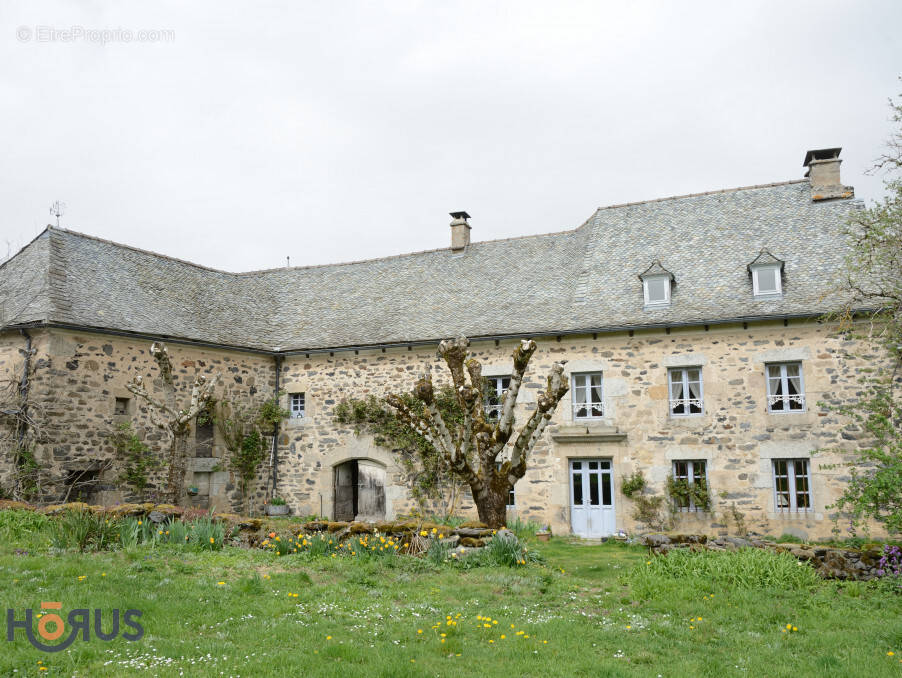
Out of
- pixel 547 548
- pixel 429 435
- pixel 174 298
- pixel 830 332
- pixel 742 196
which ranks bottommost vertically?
pixel 547 548

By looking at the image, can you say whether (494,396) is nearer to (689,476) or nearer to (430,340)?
(430,340)

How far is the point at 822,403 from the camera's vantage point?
1358 centimetres

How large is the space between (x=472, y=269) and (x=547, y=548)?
862 centimetres

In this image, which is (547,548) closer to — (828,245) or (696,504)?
(696,504)

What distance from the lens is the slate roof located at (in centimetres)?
1485

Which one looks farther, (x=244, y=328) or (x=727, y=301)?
(x=244, y=328)

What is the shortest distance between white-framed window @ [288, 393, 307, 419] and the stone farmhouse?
0.04 meters

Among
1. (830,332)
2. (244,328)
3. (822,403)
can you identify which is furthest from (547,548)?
(244,328)

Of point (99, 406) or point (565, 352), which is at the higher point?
point (565, 352)

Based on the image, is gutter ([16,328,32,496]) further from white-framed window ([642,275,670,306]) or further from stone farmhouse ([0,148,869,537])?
white-framed window ([642,275,670,306])

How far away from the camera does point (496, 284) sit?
58.7 ft

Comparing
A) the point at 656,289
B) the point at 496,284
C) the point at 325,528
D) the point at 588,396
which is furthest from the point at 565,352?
the point at 325,528

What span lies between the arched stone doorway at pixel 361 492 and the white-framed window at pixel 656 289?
7.38m

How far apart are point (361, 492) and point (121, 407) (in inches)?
230
